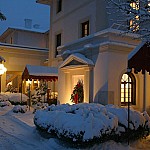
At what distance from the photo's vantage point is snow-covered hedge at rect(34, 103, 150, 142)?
6457 millimetres

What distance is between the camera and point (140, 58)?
7.57 m

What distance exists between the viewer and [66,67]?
1447cm

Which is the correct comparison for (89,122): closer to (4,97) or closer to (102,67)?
(102,67)

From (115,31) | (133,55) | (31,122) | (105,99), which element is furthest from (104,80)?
(133,55)

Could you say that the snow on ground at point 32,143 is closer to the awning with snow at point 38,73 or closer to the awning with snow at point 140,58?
the awning with snow at point 140,58

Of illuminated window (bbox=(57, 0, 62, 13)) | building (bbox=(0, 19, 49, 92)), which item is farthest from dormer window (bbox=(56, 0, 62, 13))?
building (bbox=(0, 19, 49, 92))

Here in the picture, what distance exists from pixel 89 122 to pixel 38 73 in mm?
10493

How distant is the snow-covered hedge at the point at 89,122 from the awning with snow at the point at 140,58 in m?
1.41

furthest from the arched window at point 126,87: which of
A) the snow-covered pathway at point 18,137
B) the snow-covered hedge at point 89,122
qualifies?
the snow-covered pathway at point 18,137

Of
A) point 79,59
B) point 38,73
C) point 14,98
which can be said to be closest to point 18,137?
point 79,59

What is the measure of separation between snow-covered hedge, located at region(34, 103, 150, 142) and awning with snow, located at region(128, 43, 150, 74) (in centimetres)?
141

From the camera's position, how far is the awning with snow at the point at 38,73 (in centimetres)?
1632

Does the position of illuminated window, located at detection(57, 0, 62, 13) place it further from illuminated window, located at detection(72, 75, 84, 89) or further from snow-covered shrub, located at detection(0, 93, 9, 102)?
illuminated window, located at detection(72, 75, 84, 89)

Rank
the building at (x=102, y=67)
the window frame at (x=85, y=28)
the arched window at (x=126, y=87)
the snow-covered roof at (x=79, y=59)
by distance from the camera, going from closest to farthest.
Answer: the building at (x=102, y=67)
the snow-covered roof at (x=79, y=59)
the arched window at (x=126, y=87)
the window frame at (x=85, y=28)
